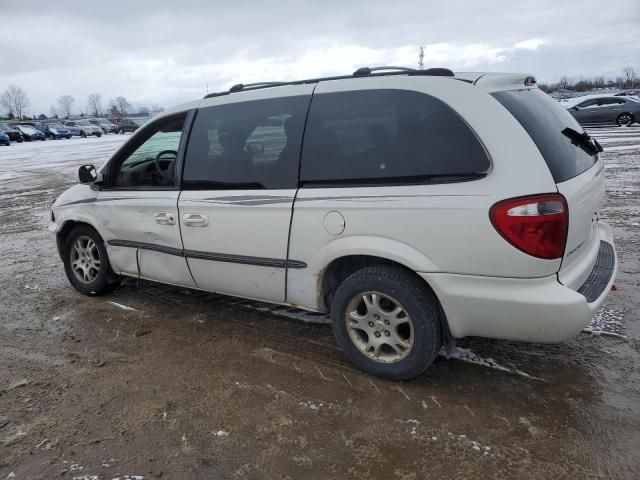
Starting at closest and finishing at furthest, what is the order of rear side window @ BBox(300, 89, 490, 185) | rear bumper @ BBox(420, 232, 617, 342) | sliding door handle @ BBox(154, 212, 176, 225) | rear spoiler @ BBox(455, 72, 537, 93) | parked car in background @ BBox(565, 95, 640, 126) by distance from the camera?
rear bumper @ BBox(420, 232, 617, 342) < rear side window @ BBox(300, 89, 490, 185) < rear spoiler @ BBox(455, 72, 537, 93) < sliding door handle @ BBox(154, 212, 176, 225) < parked car in background @ BBox(565, 95, 640, 126)

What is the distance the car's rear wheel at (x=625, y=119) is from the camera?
74.3 feet

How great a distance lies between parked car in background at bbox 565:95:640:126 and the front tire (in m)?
22.9

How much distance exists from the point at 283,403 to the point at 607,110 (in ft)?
80.6

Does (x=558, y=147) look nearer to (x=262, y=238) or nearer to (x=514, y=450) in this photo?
(x=514, y=450)

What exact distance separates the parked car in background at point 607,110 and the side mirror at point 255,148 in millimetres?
22649

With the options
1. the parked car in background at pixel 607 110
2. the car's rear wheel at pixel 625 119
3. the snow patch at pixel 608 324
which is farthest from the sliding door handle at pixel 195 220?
the car's rear wheel at pixel 625 119

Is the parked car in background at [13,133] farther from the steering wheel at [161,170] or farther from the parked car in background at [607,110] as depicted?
the steering wheel at [161,170]

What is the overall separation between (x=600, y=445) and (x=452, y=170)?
1598 millimetres

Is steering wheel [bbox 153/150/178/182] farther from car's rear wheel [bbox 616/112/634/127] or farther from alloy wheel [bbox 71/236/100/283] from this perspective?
car's rear wheel [bbox 616/112/634/127]

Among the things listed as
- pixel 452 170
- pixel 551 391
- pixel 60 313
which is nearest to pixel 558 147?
pixel 452 170

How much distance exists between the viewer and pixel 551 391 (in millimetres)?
3115

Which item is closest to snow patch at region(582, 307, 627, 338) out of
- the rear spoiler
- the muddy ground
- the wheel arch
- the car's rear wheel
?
the muddy ground

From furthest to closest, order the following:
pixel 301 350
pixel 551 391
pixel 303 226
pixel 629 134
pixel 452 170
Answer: pixel 629 134
pixel 301 350
pixel 303 226
pixel 551 391
pixel 452 170

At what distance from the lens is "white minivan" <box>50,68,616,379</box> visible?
2764 millimetres
